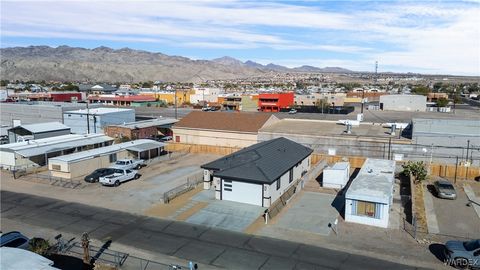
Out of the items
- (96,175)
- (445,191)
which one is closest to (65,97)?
(96,175)

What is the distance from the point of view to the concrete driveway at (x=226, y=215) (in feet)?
78.4

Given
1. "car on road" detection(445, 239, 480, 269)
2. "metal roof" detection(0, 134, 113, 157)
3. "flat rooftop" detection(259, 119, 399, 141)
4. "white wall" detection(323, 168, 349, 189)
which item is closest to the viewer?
"car on road" detection(445, 239, 480, 269)

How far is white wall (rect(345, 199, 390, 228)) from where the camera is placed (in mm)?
23625

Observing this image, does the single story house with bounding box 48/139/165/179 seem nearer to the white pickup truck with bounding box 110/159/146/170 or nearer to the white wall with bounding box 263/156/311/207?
the white pickup truck with bounding box 110/159/146/170

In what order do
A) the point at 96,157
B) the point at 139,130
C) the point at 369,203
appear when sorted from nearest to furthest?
the point at 369,203 → the point at 96,157 → the point at 139,130

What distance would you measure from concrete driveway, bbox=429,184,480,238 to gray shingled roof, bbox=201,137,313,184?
10758 mm

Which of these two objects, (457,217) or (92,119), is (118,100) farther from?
(457,217)

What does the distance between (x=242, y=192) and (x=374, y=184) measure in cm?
898

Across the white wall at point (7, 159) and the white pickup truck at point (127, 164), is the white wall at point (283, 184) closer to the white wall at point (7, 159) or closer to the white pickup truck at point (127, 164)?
the white pickup truck at point (127, 164)

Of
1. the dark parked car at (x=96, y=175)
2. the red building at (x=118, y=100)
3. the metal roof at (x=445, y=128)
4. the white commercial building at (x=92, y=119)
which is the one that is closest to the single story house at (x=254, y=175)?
the dark parked car at (x=96, y=175)

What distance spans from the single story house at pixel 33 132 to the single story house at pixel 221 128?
47.6 ft

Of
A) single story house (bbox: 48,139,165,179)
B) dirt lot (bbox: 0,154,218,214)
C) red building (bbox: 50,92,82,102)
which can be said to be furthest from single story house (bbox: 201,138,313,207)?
red building (bbox: 50,92,82,102)

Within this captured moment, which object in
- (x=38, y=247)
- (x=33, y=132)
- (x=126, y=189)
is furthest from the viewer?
(x=33, y=132)

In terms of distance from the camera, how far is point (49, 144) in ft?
135
